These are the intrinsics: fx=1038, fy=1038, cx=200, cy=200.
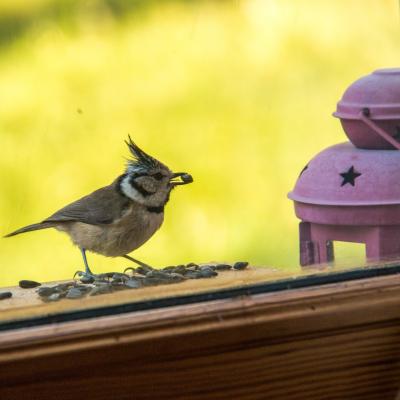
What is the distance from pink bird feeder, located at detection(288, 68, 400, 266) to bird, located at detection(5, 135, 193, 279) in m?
0.20

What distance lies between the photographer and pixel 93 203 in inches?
64.1

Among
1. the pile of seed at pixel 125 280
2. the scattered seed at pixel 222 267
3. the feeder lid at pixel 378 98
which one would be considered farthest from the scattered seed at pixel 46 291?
the feeder lid at pixel 378 98

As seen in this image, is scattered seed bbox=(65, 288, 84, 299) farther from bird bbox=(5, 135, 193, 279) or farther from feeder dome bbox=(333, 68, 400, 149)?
feeder dome bbox=(333, 68, 400, 149)

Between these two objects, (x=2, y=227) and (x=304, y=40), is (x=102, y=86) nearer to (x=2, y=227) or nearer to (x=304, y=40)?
(x=2, y=227)

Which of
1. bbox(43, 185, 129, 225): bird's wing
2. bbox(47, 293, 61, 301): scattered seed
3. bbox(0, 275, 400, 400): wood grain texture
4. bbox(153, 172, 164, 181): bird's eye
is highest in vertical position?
bbox(153, 172, 164, 181): bird's eye

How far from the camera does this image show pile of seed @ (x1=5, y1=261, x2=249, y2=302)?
124 cm

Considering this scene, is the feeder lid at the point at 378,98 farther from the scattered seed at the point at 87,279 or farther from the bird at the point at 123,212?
the scattered seed at the point at 87,279

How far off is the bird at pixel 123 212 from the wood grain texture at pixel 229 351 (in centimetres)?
39

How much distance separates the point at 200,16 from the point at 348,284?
18.6 inches

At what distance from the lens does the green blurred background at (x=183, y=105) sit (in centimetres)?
131

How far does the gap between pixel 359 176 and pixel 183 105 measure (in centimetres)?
29

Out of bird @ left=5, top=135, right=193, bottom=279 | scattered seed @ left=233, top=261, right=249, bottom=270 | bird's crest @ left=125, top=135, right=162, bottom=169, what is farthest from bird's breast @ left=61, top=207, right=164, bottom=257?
scattered seed @ left=233, top=261, right=249, bottom=270

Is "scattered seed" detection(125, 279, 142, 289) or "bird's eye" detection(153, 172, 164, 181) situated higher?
"bird's eye" detection(153, 172, 164, 181)

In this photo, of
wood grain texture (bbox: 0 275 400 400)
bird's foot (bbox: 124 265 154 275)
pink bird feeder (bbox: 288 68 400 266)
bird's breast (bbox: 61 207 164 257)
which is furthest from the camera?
bird's breast (bbox: 61 207 164 257)
